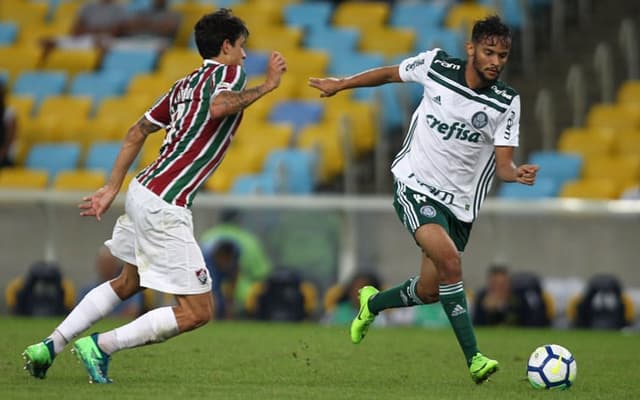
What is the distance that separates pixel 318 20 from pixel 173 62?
256 cm

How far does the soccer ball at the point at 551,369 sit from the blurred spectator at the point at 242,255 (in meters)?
7.65

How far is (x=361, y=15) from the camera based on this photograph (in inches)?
828

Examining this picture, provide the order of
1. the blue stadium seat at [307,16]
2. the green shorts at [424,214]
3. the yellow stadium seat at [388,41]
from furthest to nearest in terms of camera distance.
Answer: the blue stadium seat at [307,16], the yellow stadium seat at [388,41], the green shorts at [424,214]

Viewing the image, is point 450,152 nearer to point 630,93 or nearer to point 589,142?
point 589,142

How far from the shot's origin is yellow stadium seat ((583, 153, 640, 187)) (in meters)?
16.5

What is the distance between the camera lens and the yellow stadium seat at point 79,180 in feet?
56.6

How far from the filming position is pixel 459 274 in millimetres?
8625

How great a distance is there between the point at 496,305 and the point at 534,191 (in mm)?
1730

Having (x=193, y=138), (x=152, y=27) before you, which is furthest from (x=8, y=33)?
(x=193, y=138)

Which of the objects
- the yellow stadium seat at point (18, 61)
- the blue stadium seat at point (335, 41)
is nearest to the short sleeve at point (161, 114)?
the blue stadium seat at point (335, 41)

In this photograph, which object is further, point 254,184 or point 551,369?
point 254,184

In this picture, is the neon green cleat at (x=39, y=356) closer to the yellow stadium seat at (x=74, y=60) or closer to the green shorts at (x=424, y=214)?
the green shorts at (x=424, y=214)

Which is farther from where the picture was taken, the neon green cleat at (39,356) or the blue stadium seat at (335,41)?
the blue stadium seat at (335,41)

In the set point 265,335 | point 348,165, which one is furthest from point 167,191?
point 348,165
